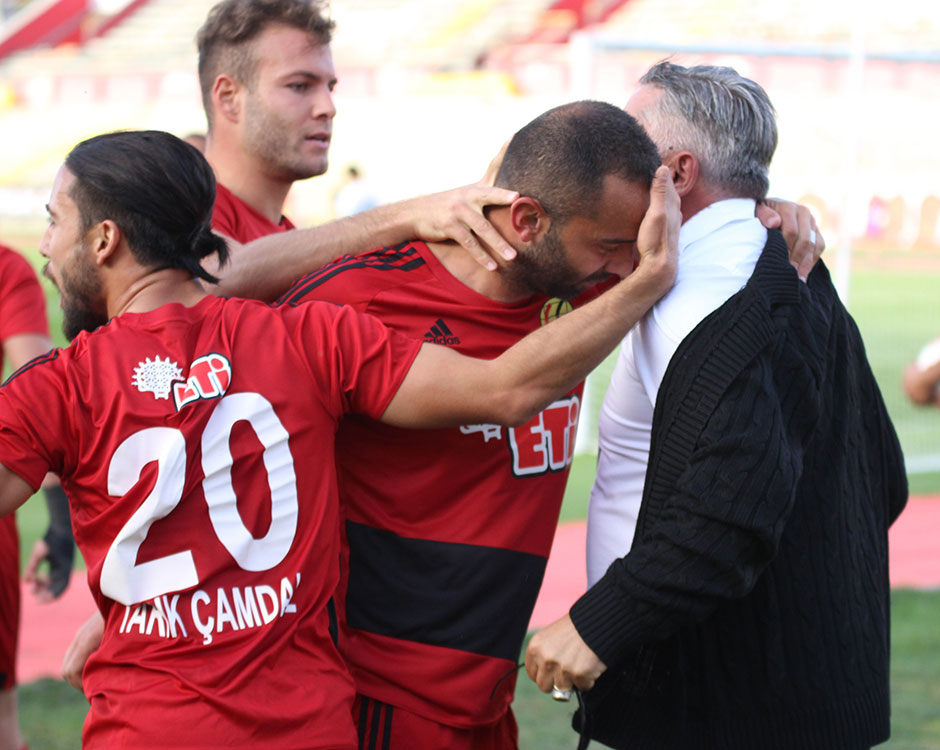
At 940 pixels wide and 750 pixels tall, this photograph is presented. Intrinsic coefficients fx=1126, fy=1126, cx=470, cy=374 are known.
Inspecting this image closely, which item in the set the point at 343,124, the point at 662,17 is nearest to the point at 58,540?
the point at 343,124

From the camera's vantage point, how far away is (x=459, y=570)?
2.27 m

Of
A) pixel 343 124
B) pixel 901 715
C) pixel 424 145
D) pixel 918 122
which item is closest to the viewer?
pixel 901 715

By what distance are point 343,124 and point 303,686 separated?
84.7ft

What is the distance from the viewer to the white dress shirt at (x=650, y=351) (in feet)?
6.81

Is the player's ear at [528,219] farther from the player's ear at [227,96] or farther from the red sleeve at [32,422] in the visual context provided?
the player's ear at [227,96]

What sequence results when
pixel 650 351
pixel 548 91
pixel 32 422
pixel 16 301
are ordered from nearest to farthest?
pixel 32 422 < pixel 650 351 < pixel 16 301 < pixel 548 91

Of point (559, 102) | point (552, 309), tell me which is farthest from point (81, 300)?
point (559, 102)

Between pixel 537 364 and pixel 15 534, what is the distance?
212 centimetres

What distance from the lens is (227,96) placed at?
11.1 ft

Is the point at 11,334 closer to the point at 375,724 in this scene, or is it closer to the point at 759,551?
the point at 375,724

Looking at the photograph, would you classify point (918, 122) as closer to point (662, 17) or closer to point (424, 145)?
point (424, 145)

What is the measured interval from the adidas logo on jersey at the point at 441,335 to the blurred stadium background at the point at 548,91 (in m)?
6.44

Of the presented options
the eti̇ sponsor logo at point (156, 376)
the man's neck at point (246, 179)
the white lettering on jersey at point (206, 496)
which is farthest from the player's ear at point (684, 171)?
the man's neck at point (246, 179)

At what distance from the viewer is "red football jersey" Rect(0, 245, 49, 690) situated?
3.35 metres
